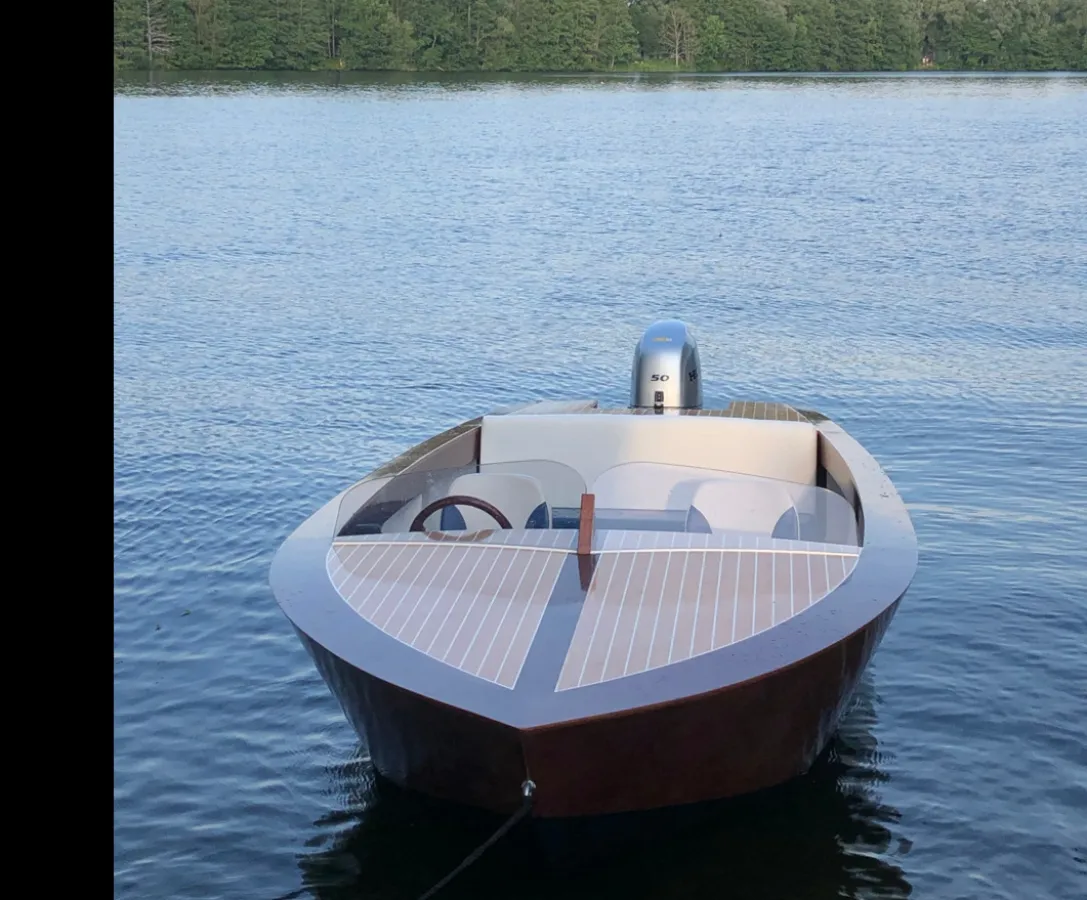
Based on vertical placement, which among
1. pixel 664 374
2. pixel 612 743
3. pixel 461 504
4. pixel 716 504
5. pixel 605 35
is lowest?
pixel 612 743

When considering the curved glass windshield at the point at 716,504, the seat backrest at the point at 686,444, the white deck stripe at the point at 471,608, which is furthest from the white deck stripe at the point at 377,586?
the seat backrest at the point at 686,444

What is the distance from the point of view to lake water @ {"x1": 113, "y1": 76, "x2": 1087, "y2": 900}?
5410mm

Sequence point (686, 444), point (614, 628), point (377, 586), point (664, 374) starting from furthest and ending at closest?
point (664, 374) < point (686, 444) < point (377, 586) < point (614, 628)

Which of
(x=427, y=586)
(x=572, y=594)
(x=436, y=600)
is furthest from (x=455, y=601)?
(x=572, y=594)

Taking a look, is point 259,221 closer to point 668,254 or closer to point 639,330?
point 668,254

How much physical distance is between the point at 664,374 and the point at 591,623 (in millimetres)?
3534

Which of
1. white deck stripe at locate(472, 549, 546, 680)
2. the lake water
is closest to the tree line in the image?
the lake water

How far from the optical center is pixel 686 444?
7488 millimetres

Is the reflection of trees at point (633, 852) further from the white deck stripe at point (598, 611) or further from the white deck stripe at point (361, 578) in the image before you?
the white deck stripe at point (361, 578)

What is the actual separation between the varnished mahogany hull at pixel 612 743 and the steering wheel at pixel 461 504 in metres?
0.97

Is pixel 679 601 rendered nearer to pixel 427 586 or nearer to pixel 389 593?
pixel 427 586

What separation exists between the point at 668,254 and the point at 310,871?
1891 centimetres

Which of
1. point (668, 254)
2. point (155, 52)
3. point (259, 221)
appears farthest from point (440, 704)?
point (155, 52)
